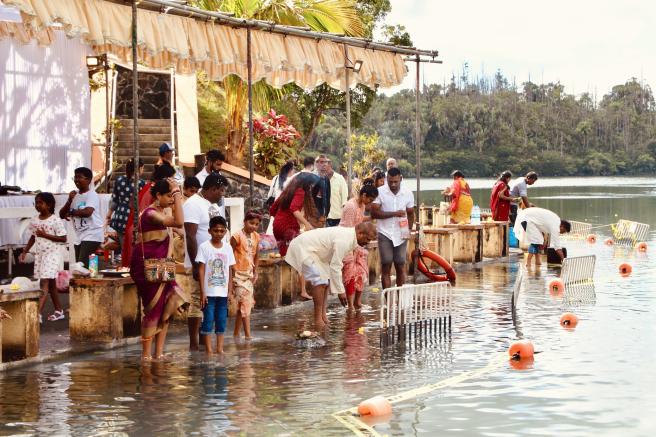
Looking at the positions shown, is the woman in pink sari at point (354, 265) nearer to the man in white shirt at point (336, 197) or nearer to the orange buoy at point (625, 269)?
the man in white shirt at point (336, 197)

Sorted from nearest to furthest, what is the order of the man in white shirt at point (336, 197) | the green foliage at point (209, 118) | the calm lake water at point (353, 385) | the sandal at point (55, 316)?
the calm lake water at point (353, 385)
the sandal at point (55, 316)
the man in white shirt at point (336, 197)
the green foliage at point (209, 118)

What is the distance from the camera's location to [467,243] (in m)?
25.1

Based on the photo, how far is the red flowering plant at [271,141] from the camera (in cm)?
3328

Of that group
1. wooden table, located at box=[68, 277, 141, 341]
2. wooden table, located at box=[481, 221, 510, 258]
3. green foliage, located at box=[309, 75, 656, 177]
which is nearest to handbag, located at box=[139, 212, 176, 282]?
wooden table, located at box=[68, 277, 141, 341]

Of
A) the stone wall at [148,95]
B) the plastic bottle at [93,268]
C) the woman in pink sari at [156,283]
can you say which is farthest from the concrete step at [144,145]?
the woman in pink sari at [156,283]

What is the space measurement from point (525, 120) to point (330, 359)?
15315 cm

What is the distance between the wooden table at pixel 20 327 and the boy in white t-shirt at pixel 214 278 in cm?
175

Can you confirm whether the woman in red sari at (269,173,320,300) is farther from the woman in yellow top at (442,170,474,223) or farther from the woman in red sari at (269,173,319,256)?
the woman in yellow top at (442,170,474,223)

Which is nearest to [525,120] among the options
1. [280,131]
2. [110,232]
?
[280,131]

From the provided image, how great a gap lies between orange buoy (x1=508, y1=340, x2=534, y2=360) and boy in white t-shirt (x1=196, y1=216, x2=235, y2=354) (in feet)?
10.3

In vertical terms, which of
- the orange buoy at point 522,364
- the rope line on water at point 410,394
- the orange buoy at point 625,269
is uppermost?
the orange buoy at point 625,269

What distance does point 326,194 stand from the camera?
1933 centimetres

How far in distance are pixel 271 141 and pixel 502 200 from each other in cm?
826

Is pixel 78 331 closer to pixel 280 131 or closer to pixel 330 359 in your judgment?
pixel 330 359
